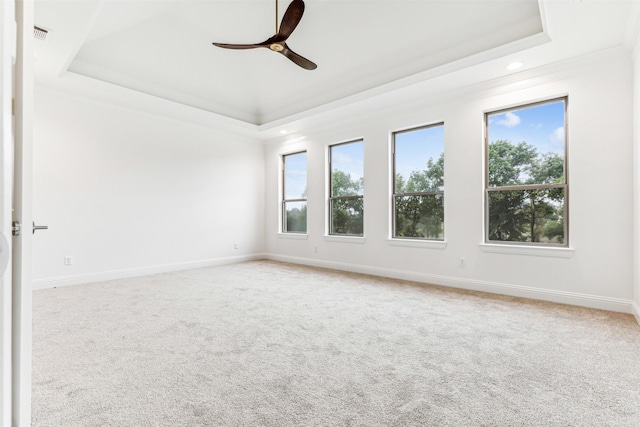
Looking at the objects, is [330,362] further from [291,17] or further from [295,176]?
[295,176]

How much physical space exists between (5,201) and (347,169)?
528 cm

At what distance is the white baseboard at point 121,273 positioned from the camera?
4227 mm

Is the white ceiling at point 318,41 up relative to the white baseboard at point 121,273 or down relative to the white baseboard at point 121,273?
up

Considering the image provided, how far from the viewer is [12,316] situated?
797mm

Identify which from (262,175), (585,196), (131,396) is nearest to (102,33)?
(262,175)

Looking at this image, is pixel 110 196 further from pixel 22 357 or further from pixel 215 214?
pixel 22 357

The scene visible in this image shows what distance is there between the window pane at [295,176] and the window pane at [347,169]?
771 millimetres

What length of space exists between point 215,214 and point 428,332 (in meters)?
Answer: 4.63

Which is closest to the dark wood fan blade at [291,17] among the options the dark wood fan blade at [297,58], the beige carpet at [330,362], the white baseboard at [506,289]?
the dark wood fan blade at [297,58]

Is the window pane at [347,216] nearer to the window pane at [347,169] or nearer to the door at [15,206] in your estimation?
the window pane at [347,169]

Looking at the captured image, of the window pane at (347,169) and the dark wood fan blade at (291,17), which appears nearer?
the dark wood fan blade at (291,17)

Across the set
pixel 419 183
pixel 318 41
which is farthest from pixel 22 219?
pixel 419 183

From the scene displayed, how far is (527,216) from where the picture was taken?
3885 mm

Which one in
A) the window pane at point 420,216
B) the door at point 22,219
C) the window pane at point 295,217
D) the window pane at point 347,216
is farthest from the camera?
the window pane at point 295,217
